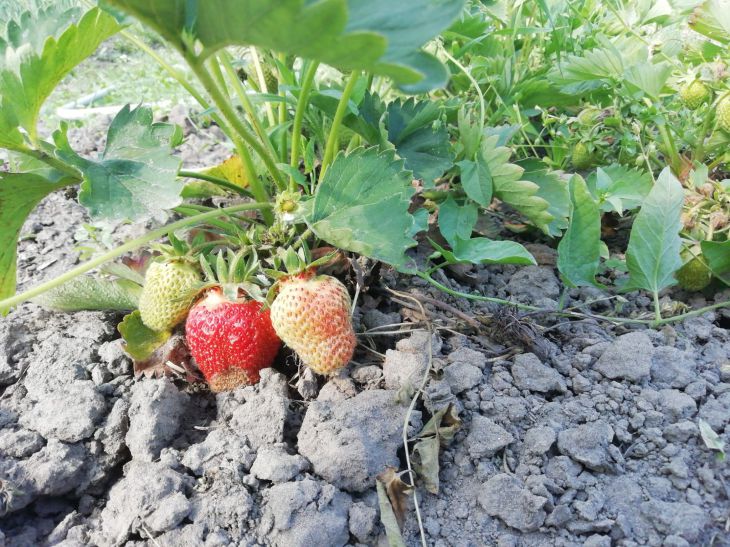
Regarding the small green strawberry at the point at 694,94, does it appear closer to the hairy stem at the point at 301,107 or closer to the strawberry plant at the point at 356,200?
the strawberry plant at the point at 356,200

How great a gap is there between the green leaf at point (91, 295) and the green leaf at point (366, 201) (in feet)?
1.30

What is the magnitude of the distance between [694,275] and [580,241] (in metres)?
0.25

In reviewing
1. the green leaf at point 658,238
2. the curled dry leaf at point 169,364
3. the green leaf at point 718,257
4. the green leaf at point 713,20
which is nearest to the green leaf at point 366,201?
the curled dry leaf at point 169,364

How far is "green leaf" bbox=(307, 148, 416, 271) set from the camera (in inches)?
39.2

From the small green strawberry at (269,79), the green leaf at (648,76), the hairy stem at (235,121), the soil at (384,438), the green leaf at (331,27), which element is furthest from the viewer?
the small green strawberry at (269,79)

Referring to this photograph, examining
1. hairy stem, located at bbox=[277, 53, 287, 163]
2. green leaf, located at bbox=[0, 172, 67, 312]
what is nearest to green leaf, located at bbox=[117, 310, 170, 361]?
green leaf, located at bbox=[0, 172, 67, 312]

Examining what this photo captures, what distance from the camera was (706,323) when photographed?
1165 mm

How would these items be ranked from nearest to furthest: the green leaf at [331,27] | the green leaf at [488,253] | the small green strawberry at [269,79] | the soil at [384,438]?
the green leaf at [331,27] < the soil at [384,438] < the green leaf at [488,253] < the small green strawberry at [269,79]

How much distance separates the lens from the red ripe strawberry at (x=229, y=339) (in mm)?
1044

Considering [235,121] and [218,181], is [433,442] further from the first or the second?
[218,181]

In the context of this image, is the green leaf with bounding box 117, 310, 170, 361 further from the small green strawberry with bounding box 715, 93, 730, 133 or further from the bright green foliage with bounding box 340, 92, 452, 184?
the small green strawberry with bounding box 715, 93, 730, 133

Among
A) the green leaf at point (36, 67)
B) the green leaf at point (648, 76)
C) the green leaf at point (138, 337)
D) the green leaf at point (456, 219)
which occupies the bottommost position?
the green leaf at point (456, 219)

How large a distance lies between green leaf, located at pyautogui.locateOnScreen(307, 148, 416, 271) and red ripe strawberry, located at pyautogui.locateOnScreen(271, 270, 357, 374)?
88 millimetres

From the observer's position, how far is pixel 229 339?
104 cm
